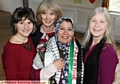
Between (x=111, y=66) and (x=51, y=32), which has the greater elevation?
(x=51, y=32)

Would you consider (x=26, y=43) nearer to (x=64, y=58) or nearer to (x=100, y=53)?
(x=64, y=58)

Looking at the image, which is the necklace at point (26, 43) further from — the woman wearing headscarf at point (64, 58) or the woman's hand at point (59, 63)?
the woman's hand at point (59, 63)

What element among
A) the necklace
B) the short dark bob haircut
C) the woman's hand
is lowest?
the woman's hand

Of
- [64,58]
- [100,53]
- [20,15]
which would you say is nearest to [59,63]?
[64,58]

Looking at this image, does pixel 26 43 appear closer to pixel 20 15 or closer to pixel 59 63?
pixel 20 15

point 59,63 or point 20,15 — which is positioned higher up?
point 20,15

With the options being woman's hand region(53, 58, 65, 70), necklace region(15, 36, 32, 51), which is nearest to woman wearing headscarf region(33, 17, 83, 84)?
woman's hand region(53, 58, 65, 70)

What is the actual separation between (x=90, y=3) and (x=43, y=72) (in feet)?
15.0

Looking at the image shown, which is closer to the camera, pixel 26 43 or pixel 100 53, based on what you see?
pixel 100 53

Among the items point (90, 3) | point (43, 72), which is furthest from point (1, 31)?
point (43, 72)

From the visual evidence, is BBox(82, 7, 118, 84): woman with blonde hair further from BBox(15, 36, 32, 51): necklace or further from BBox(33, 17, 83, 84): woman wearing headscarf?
BBox(15, 36, 32, 51): necklace

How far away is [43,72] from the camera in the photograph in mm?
1348

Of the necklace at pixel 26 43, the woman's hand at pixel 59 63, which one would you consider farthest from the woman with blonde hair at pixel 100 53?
the necklace at pixel 26 43

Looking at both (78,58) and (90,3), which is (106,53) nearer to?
(78,58)
